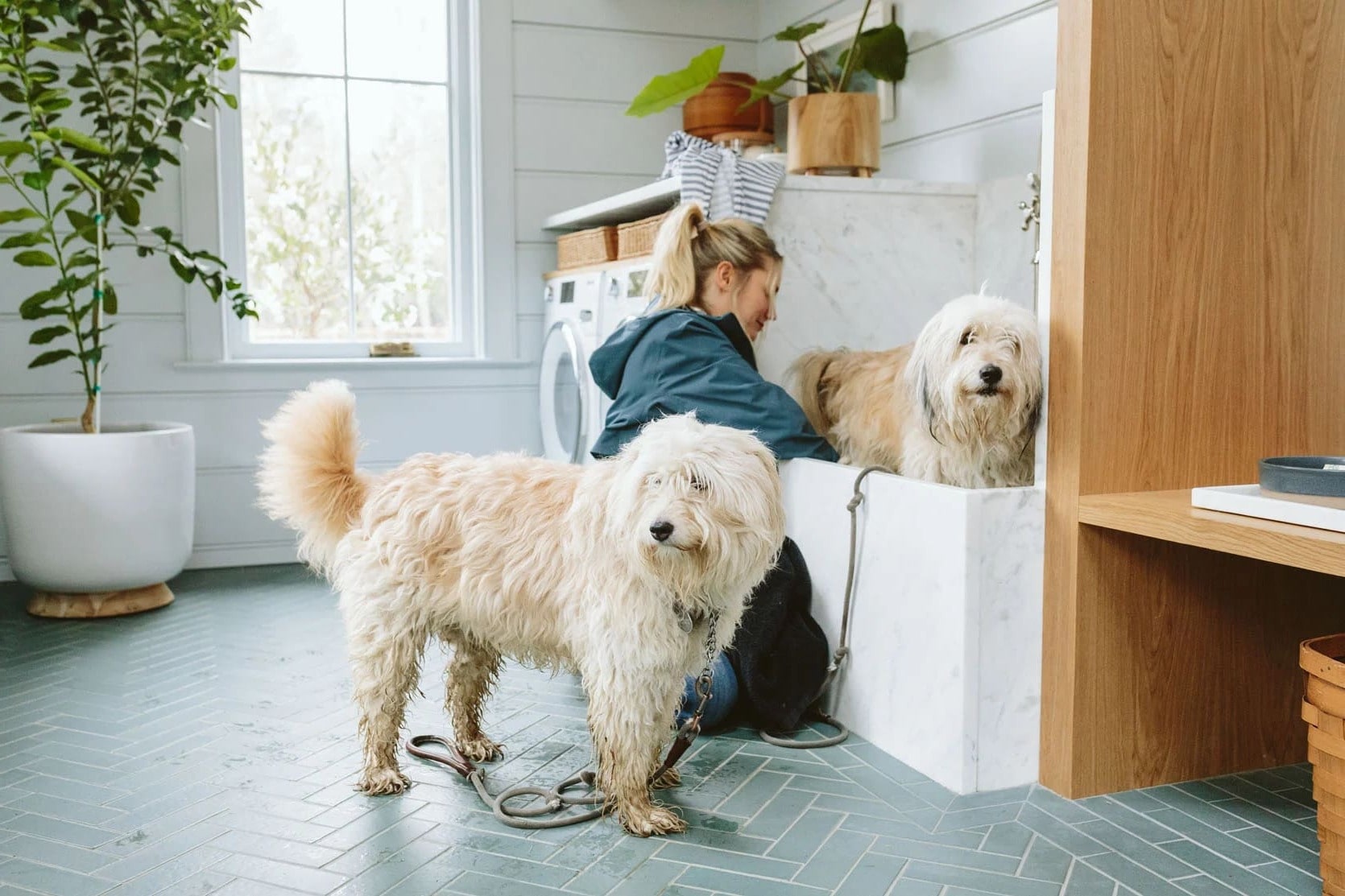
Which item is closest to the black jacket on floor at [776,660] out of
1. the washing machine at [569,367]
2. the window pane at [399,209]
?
the washing machine at [569,367]

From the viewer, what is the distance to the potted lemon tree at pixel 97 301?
4.04m

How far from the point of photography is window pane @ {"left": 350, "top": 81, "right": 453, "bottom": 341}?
5.35 metres

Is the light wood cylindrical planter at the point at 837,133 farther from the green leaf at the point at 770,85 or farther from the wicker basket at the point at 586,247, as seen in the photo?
the wicker basket at the point at 586,247

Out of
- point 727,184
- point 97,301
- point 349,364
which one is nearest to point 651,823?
point 727,184

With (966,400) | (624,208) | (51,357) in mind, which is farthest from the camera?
(624,208)

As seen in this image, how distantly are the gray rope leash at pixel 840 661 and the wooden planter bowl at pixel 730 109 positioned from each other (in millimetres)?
2284

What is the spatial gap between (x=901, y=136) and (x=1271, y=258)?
6.96 feet

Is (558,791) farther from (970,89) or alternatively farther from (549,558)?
(970,89)

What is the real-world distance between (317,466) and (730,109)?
293 centimetres

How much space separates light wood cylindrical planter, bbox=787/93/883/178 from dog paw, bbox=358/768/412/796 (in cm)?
247

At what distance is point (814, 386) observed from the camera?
11.7ft

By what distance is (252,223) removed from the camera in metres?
5.15

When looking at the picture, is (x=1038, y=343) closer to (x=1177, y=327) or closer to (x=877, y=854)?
(x=1177, y=327)

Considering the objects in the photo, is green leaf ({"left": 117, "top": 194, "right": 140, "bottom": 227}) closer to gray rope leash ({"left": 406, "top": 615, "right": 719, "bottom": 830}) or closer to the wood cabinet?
gray rope leash ({"left": 406, "top": 615, "right": 719, "bottom": 830})
